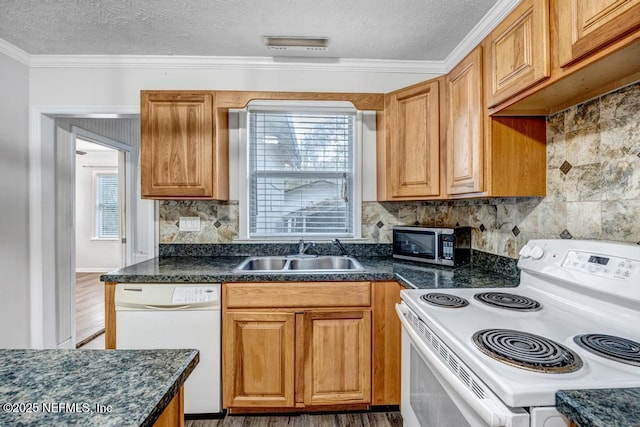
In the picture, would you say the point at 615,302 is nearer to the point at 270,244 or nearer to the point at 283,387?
the point at 283,387

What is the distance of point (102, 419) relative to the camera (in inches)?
20.4

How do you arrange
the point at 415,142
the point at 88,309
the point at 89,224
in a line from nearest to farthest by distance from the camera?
the point at 415,142 → the point at 88,309 → the point at 89,224

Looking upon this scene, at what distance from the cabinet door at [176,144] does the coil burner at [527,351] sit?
5.93ft

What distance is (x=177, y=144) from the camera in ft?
6.92

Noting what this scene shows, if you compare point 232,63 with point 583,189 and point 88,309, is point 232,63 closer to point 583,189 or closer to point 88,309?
point 583,189

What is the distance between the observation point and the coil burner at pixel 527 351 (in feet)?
2.60

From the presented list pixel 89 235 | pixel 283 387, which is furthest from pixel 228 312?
pixel 89 235

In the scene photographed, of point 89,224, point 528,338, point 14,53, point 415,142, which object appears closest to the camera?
point 528,338

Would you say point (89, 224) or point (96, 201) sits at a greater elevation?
point (96, 201)

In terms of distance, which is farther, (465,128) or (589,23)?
(465,128)

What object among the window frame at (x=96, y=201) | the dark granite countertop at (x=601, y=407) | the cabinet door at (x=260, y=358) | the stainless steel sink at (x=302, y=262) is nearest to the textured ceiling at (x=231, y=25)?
the stainless steel sink at (x=302, y=262)

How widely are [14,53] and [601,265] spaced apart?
11.8 feet

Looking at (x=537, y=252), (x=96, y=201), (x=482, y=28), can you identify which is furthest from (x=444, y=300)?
(x=96, y=201)

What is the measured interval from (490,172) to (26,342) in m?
3.33
